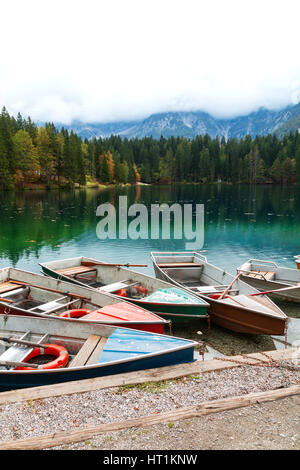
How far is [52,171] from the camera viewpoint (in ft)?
298

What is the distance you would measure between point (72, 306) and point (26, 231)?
25729 mm

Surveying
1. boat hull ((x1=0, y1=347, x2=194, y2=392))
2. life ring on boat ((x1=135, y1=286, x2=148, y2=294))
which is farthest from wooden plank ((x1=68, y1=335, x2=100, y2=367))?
life ring on boat ((x1=135, y1=286, x2=148, y2=294))

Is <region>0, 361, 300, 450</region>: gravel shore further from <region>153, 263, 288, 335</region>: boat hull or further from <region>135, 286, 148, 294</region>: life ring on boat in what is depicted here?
<region>135, 286, 148, 294</region>: life ring on boat

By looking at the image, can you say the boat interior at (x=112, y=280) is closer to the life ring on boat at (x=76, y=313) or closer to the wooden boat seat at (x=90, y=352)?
the life ring on boat at (x=76, y=313)

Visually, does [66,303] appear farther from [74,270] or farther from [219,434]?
[219,434]

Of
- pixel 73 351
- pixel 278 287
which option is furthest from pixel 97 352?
pixel 278 287

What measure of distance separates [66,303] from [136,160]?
147 metres

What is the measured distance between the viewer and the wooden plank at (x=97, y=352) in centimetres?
799

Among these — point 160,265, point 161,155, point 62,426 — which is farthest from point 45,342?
point 161,155

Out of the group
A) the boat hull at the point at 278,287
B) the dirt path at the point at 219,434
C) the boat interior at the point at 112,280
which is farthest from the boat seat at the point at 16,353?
the boat hull at the point at 278,287

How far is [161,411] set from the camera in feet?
19.9

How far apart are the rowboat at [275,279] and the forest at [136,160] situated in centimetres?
7732

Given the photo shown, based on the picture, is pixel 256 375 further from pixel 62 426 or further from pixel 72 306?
pixel 72 306
